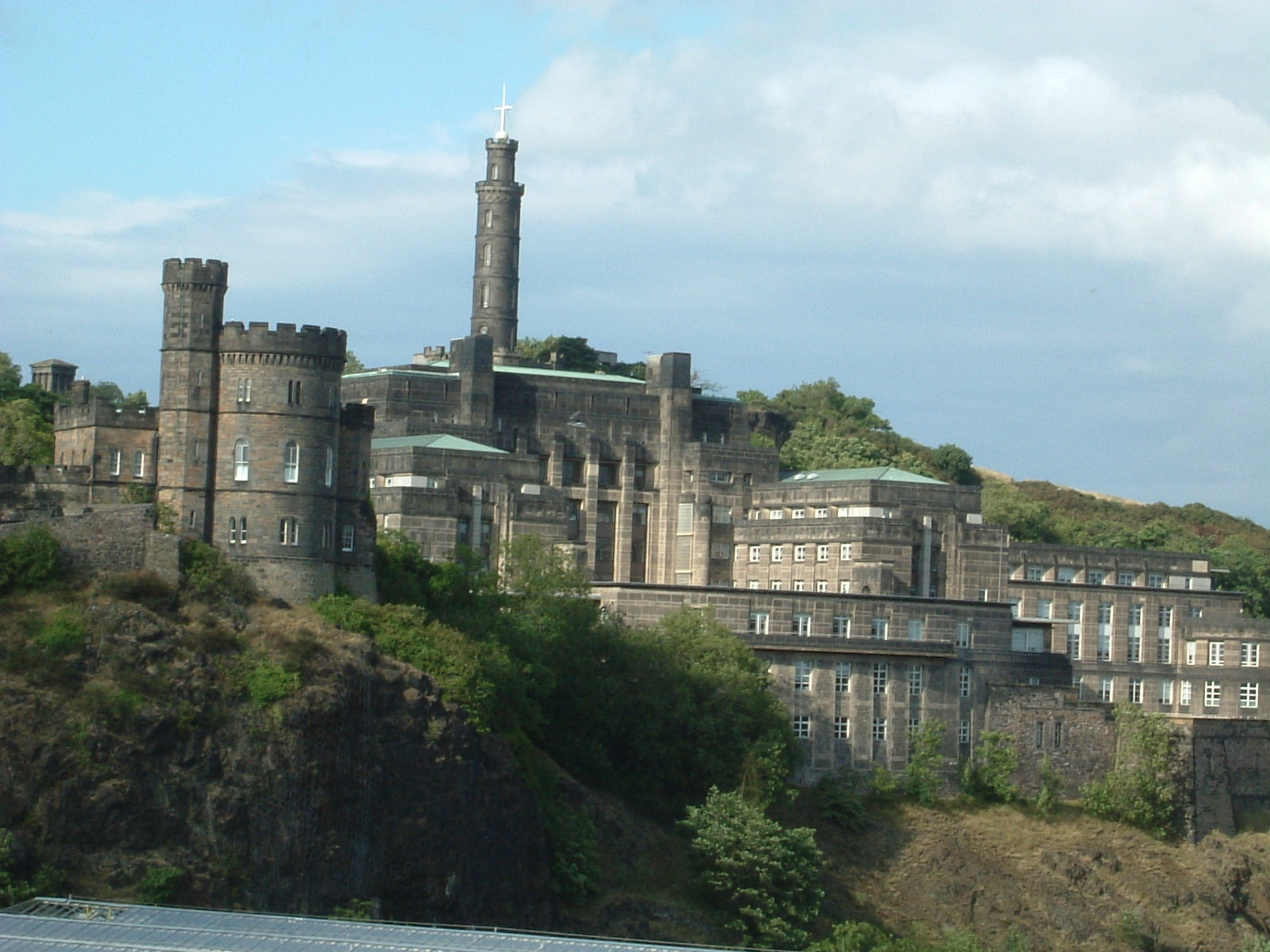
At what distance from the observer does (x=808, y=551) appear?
133 meters

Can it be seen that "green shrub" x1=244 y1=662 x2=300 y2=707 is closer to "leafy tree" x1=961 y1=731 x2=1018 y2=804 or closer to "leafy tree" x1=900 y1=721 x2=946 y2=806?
"leafy tree" x1=900 y1=721 x2=946 y2=806

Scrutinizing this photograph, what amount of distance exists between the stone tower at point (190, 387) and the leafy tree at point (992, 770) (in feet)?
127

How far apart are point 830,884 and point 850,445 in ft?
229

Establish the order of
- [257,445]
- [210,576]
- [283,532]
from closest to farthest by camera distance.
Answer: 1. [210,576]
2. [283,532]
3. [257,445]

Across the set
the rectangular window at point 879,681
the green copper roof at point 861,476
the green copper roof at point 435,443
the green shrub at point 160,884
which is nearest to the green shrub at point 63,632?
the green shrub at point 160,884

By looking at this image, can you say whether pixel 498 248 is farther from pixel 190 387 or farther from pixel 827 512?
pixel 190 387

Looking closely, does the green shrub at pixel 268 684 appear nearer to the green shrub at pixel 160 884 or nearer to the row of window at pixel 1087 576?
the green shrub at pixel 160 884

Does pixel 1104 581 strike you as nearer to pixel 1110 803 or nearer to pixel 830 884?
pixel 1110 803

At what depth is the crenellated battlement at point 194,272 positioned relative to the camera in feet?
313

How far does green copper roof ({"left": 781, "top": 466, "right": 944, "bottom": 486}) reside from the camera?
454 ft

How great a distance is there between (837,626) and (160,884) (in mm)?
44014

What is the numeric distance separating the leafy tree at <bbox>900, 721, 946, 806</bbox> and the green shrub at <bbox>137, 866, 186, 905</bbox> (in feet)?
138

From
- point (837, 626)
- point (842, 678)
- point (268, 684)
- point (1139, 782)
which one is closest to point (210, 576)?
point (268, 684)

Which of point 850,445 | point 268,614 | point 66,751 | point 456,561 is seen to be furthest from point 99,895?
point 850,445
